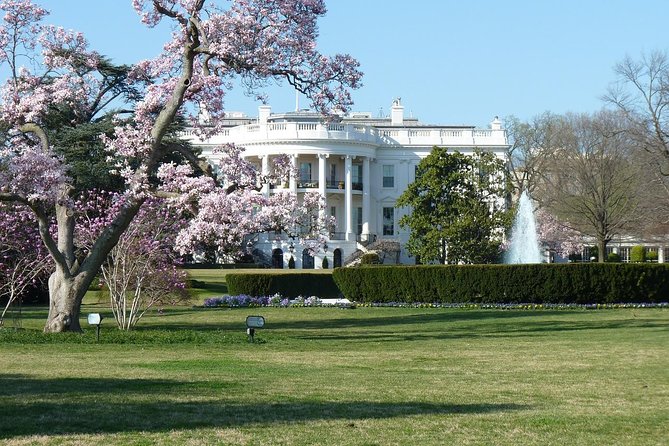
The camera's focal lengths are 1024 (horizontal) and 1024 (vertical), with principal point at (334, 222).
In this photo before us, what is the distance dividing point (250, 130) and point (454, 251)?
28.7 m

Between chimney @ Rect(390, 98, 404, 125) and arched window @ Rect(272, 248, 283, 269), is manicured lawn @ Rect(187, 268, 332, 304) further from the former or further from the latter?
chimney @ Rect(390, 98, 404, 125)

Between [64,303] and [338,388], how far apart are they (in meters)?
10.3

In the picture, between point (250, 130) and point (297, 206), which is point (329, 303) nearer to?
point (297, 206)

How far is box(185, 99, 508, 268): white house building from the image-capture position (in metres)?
71.2

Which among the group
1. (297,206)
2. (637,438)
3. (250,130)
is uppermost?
(250,130)

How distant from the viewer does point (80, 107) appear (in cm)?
2267

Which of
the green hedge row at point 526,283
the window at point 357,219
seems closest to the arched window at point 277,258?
the window at point 357,219

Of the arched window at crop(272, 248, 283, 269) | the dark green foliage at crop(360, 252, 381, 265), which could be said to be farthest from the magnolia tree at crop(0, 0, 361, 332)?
the arched window at crop(272, 248, 283, 269)

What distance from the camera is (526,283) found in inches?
1341

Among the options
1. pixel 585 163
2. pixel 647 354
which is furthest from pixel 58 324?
pixel 585 163

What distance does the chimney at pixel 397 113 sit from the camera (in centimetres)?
8494

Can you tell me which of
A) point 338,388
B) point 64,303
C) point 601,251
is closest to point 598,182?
point 601,251

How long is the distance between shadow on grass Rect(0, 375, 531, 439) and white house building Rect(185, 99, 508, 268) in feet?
189

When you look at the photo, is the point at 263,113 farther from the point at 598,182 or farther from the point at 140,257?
the point at 140,257
